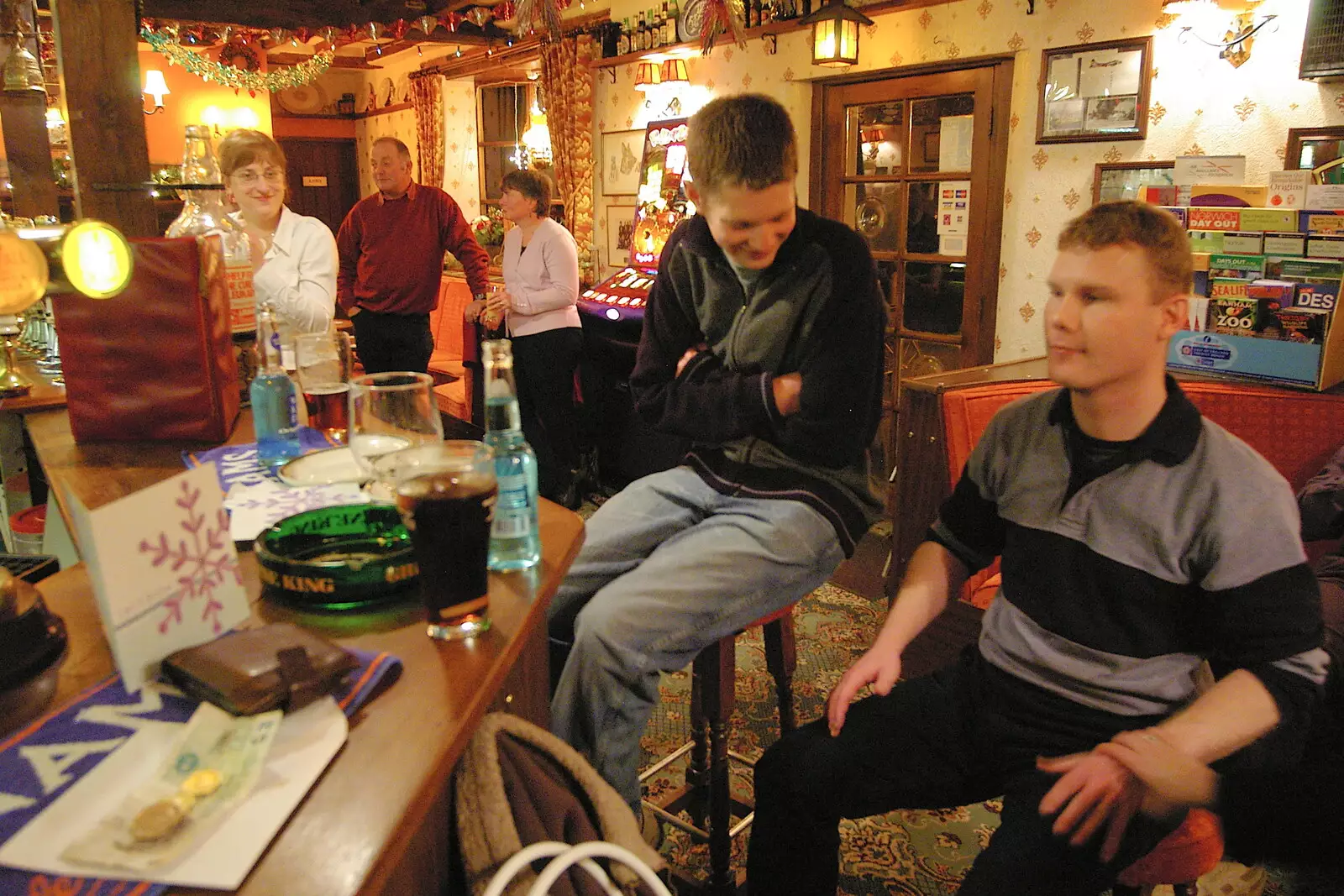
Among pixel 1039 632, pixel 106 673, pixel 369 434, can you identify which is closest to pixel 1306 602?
pixel 1039 632

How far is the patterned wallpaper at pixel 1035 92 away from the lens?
3098 millimetres

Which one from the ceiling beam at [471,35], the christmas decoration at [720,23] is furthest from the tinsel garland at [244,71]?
the christmas decoration at [720,23]

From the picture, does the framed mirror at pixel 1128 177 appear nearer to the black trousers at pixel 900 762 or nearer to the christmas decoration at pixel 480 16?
the black trousers at pixel 900 762

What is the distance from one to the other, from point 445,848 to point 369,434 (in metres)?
0.52

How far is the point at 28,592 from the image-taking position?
860 millimetres

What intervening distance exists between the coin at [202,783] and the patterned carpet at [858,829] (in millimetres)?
1415

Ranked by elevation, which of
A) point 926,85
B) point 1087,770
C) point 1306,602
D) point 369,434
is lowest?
point 1087,770

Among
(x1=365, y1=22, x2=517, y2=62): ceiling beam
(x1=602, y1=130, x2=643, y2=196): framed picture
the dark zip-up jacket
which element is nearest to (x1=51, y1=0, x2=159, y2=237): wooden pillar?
the dark zip-up jacket

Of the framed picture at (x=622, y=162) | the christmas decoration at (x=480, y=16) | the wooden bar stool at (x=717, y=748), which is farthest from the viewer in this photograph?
the christmas decoration at (x=480, y=16)

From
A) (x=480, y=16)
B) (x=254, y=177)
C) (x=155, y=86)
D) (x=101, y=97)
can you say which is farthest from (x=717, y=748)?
(x=155, y=86)

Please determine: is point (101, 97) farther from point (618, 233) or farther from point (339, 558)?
point (618, 233)

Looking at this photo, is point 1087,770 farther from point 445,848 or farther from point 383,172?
point 383,172

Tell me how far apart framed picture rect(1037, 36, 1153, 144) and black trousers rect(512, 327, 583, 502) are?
7.39ft

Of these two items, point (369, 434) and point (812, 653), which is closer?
point (369, 434)
